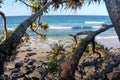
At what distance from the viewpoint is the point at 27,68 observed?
1592 centimetres

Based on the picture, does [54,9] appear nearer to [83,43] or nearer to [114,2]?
[83,43]

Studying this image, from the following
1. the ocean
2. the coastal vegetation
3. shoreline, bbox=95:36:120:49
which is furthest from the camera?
the ocean

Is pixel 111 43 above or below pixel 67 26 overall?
above

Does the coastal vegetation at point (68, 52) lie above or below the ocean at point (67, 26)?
above

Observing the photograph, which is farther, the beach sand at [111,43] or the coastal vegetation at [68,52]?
the beach sand at [111,43]

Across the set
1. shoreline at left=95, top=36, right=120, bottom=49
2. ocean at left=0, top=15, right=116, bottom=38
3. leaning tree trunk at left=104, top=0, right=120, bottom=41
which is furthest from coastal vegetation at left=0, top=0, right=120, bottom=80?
ocean at left=0, top=15, right=116, bottom=38

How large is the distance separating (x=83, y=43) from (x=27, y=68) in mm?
8021

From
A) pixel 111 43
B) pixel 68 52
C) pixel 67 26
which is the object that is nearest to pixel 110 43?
pixel 111 43

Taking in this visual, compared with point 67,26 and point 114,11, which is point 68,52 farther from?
point 67,26

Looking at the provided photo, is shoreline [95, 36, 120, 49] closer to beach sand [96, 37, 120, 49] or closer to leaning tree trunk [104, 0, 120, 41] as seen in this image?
beach sand [96, 37, 120, 49]

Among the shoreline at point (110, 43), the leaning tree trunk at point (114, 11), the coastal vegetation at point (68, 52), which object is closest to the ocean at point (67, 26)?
the shoreline at point (110, 43)

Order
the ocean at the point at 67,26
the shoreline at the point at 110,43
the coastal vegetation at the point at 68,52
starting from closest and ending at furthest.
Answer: the coastal vegetation at the point at 68,52 < the shoreline at the point at 110,43 < the ocean at the point at 67,26

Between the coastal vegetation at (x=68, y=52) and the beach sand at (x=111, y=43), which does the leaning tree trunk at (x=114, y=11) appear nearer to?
the coastal vegetation at (x=68, y=52)

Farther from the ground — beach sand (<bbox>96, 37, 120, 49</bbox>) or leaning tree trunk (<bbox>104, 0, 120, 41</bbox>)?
leaning tree trunk (<bbox>104, 0, 120, 41</bbox>)
